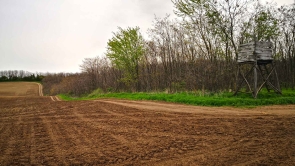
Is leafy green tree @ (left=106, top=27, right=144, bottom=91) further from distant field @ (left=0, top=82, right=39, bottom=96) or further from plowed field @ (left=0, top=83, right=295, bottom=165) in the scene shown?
distant field @ (left=0, top=82, right=39, bottom=96)

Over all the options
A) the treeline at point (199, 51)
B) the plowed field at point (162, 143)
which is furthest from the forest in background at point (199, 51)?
the plowed field at point (162, 143)

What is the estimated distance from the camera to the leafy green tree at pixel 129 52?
22016mm

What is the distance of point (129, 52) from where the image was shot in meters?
22.3

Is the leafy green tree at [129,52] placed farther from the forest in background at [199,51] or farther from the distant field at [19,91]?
the distant field at [19,91]

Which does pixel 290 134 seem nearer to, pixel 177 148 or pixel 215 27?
pixel 177 148

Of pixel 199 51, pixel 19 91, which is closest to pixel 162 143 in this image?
pixel 199 51

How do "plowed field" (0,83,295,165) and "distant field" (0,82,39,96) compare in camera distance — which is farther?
"distant field" (0,82,39,96)

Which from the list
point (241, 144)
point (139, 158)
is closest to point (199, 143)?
point (241, 144)

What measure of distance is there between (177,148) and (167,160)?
2.22 feet

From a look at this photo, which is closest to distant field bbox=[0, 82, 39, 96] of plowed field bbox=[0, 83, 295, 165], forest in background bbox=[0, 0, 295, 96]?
forest in background bbox=[0, 0, 295, 96]

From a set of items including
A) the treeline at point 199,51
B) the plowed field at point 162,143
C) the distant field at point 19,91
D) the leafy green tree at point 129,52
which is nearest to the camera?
the plowed field at point 162,143

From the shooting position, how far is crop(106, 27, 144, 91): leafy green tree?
72.2ft

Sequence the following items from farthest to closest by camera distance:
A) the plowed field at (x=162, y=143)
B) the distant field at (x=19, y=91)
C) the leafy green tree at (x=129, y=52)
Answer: the distant field at (x=19, y=91)
the leafy green tree at (x=129, y=52)
the plowed field at (x=162, y=143)

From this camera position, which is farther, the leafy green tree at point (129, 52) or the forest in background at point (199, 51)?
the leafy green tree at point (129, 52)
